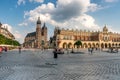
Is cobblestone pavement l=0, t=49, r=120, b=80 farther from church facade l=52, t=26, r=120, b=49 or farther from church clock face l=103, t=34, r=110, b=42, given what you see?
church clock face l=103, t=34, r=110, b=42

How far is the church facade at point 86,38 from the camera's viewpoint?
451ft

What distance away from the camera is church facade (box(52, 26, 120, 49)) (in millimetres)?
137413

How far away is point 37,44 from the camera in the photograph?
188m

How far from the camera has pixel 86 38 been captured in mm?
148375

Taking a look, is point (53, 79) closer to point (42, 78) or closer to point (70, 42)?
point (42, 78)

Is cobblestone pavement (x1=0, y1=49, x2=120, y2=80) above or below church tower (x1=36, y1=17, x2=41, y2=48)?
below

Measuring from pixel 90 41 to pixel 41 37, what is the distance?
183ft

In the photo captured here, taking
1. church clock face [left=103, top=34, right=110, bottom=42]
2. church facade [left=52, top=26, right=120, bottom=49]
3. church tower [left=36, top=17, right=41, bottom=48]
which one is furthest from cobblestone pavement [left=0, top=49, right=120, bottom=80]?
church tower [left=36, top=17, right=41, bottom=48]

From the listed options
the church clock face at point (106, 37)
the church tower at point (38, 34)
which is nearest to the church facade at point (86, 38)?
the church clock face at point (106, 37)

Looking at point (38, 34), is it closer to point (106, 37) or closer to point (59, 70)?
point (106, 37)

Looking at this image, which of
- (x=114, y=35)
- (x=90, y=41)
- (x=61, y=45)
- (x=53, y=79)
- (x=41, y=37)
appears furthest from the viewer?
(x=41, y=37)

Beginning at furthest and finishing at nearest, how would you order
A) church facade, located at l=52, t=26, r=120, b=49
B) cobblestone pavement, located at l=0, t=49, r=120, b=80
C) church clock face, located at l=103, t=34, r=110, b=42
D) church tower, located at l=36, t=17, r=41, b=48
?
church tower, located at l=36, t=17, r=41, b=48 → church clock face, located at l=103, t=34, r=110, b=42 → church facade, located at l=52, t=26, r=120, b=49 → cobblestone pavement, located at l=0, t=49, r=120, b=80

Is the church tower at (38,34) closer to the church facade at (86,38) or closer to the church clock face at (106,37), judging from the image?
the church facade at (86,38)

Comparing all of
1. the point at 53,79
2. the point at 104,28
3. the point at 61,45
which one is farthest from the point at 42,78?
the point at 104,28
